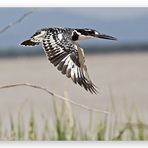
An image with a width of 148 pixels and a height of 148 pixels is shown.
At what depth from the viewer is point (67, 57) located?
202 centimetres

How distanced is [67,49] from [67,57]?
0.11ft

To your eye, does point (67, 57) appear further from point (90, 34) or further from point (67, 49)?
point (90, 34)

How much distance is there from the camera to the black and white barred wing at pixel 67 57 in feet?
6.56

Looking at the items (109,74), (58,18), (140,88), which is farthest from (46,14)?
(140,88)

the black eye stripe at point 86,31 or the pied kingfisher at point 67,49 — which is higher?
the black eye stripe at point 86,31

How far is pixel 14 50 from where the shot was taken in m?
2.01

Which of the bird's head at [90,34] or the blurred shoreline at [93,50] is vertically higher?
the bird's head at [90,34]

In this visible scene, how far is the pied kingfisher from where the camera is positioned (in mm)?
1988

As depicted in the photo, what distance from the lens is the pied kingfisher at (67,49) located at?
1988 millimetres

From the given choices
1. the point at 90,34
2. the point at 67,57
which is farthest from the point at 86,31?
the point at 67,57

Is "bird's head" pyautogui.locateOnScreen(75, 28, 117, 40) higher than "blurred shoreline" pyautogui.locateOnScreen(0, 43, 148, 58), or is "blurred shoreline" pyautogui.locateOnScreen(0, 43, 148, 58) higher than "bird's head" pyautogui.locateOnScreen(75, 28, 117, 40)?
"bird's head" pyautogui.locateOnScreen(75, 28, 117, 40)

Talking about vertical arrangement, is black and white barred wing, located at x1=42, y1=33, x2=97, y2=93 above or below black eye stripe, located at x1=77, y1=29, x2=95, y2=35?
below

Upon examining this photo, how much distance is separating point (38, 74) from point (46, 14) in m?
0.25
